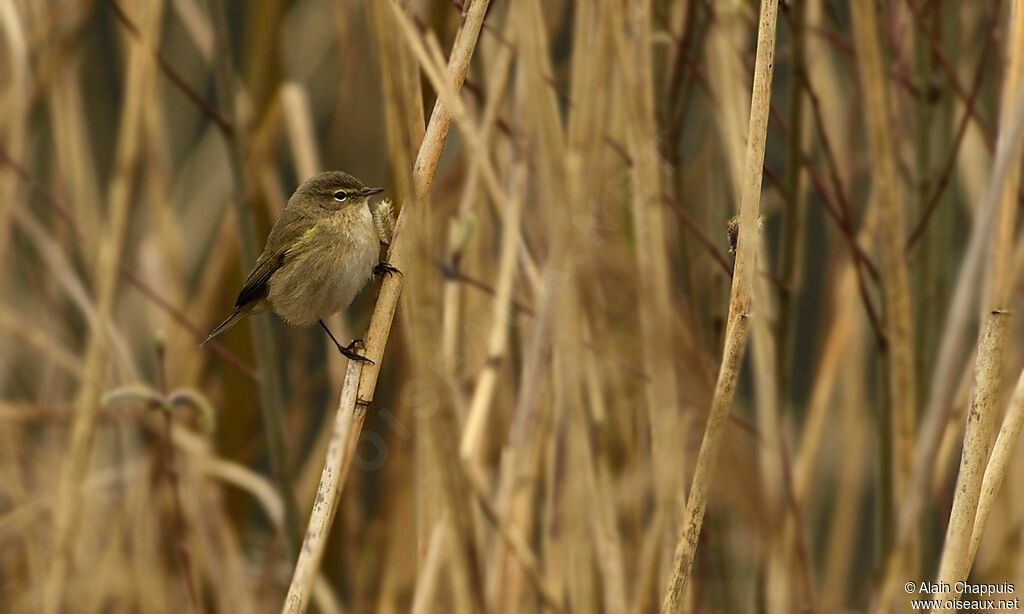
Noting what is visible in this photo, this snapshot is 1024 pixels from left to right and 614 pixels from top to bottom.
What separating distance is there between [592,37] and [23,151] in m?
→ 1.66

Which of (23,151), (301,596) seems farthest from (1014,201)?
(23,151)

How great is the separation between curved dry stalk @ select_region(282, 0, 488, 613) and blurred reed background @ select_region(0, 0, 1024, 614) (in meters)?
0.02

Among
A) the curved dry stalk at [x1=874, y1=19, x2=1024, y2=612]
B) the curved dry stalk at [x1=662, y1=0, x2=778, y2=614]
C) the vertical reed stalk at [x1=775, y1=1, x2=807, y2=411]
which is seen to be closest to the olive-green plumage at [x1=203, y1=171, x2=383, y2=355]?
the vertical reed stalk at [x1=775, y1=1, x2=807, y2=411]

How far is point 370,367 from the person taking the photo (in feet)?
5.05

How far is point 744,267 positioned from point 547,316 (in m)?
0.31

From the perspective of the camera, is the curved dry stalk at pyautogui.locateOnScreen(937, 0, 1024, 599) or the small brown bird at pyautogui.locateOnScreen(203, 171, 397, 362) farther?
the small brown bird at pyautogui.locateOnScreen(203, 171, 397, 362)

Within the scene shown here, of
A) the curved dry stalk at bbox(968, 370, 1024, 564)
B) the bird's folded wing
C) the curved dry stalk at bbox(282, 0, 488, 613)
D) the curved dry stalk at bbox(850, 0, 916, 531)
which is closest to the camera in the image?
the curved dry stalk at bbox(968, 370, 1024, 564)

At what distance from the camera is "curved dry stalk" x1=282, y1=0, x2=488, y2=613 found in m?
1.46

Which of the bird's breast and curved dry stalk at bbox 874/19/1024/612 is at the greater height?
the bird's breast

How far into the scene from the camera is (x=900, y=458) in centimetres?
192

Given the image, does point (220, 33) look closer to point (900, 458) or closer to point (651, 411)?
point (651, 411)

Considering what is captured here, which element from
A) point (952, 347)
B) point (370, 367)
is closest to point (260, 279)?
point (370, 367)

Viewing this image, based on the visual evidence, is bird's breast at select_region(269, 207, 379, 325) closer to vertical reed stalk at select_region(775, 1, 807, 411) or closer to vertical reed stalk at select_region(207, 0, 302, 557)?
vertical reed stalk at select_region(207, 0, 302, 557)

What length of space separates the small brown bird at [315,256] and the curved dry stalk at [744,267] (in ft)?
2.80
